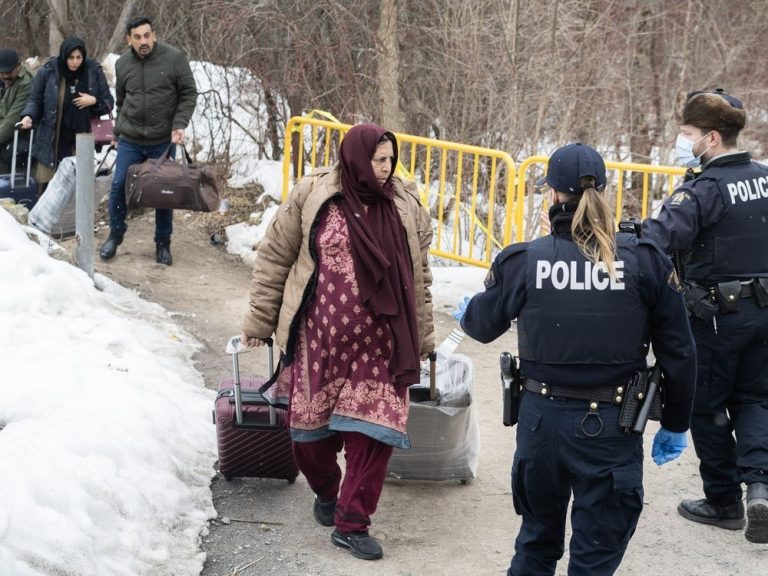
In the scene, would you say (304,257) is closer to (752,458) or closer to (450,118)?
(752,458)

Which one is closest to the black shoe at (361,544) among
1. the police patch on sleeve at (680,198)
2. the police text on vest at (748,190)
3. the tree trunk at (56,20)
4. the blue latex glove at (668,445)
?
the blue latex glove at (668,445)

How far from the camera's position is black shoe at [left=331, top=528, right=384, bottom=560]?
400cm

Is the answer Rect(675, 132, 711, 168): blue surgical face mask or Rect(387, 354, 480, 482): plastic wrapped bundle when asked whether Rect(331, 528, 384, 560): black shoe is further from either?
Rect(675, 132, 711, 168): blue surgical face mask

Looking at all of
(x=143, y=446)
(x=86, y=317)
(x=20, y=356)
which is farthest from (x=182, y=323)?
(x=143, y=446)

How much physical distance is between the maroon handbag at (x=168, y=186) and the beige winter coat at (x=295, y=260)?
328cm

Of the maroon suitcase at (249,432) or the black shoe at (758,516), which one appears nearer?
the black shoe at (758,516)

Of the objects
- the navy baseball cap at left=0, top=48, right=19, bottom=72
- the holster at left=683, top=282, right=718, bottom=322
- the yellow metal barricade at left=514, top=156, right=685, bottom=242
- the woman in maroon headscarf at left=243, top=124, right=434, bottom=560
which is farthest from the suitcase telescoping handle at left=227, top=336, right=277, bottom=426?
the navy baseball cap at left=0, top=48, right=19, bottom=72

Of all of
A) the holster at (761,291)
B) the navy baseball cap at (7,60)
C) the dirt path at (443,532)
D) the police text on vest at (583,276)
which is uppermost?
the navy baseball cap at (7,60)

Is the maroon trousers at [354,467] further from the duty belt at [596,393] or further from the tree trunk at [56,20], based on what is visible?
the tree trunk at [56,20]

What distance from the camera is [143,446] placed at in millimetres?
4387

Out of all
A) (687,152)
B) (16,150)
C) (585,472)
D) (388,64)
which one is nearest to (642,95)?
(388,64)

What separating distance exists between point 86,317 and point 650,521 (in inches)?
131

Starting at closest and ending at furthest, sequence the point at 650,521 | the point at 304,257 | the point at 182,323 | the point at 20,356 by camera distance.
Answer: the point at 304,257, the point at 650,521, the point at 20,356, the point at 182,323

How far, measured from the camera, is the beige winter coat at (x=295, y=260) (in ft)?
12.8
